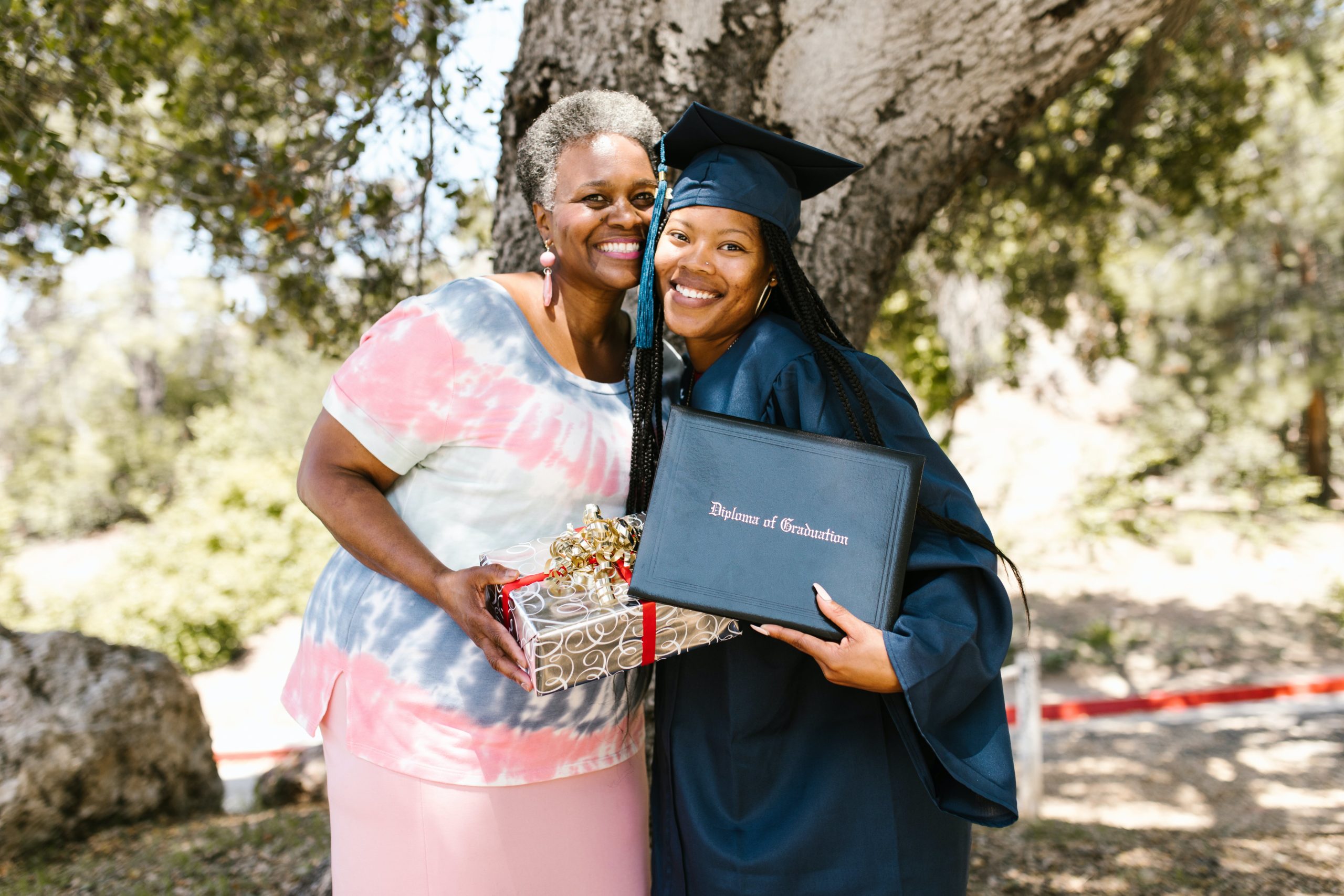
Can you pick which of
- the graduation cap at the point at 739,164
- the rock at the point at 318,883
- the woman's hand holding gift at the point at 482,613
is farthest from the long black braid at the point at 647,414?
the rock at the point at 318,883

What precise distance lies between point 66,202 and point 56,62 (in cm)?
83

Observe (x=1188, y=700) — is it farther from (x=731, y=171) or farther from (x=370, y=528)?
(x=370, y=528)

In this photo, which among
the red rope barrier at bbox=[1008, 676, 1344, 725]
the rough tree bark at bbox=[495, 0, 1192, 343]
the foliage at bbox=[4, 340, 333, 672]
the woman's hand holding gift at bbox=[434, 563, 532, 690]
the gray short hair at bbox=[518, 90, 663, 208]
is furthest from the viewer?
the foliage at bbox=[4, 340, 333, 672]

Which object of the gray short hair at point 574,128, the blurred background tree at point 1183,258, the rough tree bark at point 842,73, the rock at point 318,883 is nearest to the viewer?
the gray short hair at point 574,128

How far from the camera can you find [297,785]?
5.14m

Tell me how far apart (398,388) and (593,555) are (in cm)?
53

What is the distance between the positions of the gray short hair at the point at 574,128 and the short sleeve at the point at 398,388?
456 millimetres

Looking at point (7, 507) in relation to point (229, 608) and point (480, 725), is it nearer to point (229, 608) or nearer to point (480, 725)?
point (229, 608)

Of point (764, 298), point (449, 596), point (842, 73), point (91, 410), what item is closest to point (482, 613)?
point (449, 596)

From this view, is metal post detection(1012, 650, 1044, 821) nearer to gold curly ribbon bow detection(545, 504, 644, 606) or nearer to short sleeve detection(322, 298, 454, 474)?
gold curly ribbon bow detection(545, 504, 644, 606)

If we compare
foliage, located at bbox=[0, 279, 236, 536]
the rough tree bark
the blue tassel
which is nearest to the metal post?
the rough tree bark

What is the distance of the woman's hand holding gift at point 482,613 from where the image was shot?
165cm

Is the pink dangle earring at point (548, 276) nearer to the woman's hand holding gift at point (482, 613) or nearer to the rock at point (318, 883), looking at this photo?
the woman's hand holding gift at point (482, 613)

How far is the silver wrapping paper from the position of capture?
60.6 inches
